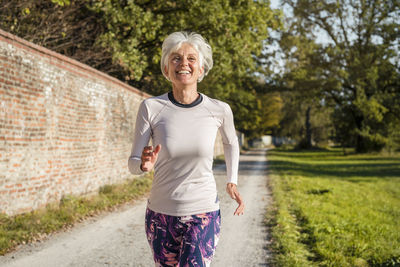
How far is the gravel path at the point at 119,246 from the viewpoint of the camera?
460cm

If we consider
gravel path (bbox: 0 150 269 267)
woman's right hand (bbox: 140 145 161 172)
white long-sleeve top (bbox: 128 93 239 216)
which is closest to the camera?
woman's right hand (bbox: 140 145 161 172)

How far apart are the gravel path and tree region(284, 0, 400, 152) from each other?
2511 cm

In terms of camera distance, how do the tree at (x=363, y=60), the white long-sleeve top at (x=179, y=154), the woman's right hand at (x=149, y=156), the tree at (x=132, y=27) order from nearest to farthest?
the woman's right hand at (x=149, y=156) < the white long-sleeve top at (x=179, y=154) < the tree at (x=132, y=27) < the tree at (x=363, y=60)

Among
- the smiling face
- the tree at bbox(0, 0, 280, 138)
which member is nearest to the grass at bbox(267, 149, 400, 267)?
the smiling face

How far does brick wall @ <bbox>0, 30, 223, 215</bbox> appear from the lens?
20.5 feet

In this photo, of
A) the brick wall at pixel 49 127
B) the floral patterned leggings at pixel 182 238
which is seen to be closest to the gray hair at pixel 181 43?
the floral patterned leggings at pixel 182 238

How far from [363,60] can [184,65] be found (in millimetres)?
30331

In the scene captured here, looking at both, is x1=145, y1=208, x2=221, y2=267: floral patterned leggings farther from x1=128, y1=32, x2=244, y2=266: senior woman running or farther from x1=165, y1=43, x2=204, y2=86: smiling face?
x1=165, y1=43, x2=204, y2=86: smiling face

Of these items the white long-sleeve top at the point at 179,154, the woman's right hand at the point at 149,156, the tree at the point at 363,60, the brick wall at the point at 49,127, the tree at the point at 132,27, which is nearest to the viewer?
the woman's right hand at the point at 149,156

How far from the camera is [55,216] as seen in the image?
653 centimetres

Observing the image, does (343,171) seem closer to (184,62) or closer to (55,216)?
(55,216)

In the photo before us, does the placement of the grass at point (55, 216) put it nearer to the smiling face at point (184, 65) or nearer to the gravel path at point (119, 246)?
the gravel path at point (119, 246)

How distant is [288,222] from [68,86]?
5.31 metres

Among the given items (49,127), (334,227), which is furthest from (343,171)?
Result: (49,127)
